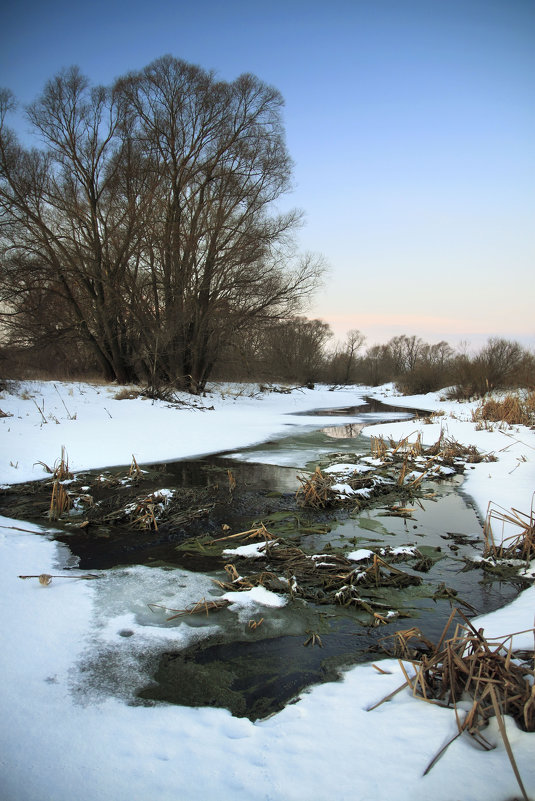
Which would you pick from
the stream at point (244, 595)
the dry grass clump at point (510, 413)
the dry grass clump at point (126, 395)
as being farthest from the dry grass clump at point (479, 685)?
the dry grass clump at point (126, 395)

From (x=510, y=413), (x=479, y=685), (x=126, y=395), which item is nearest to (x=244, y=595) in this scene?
(x=479, y=685)

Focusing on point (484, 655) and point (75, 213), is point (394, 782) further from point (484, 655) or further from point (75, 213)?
point (75, 213)

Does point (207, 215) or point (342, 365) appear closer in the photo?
point (207, 215)

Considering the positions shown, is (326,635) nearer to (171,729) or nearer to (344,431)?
(171,729)

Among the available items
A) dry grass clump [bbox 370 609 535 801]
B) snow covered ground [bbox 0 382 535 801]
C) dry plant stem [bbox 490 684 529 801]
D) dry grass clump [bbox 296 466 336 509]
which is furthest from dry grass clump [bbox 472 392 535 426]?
dry plant stem [bbox 490 684 529 801]

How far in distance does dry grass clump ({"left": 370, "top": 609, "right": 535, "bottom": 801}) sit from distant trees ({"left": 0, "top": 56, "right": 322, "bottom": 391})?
1624cm

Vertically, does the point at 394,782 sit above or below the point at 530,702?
below

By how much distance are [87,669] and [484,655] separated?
220 cm

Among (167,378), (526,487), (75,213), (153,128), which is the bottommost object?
(526,487)

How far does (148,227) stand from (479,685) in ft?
63.7

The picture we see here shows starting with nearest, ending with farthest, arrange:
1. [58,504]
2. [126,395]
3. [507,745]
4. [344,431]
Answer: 1. [507,745]
2. [58,504]
3. [344,431]
4. [126,395]

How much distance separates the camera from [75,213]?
17.7 m

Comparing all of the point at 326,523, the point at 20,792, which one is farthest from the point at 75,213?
the point at 20,792

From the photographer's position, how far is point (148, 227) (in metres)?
18.5
